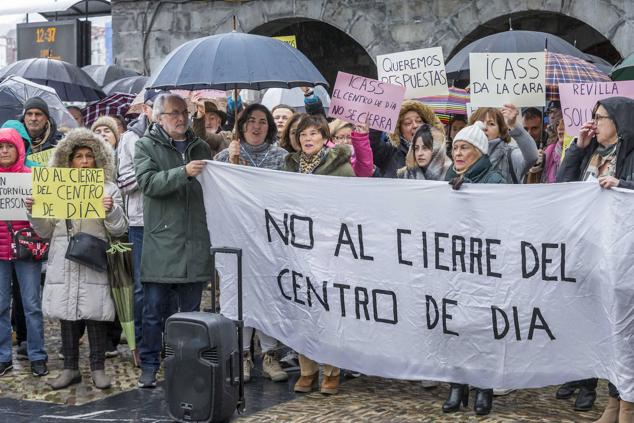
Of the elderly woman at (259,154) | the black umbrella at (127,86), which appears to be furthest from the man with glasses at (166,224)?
the black umbrella at (127,86)

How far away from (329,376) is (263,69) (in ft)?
6.86

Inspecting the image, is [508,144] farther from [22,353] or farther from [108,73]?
[108,73]

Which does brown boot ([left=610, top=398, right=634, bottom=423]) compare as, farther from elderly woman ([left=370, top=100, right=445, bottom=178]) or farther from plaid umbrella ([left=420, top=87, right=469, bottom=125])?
plaid umbrella ([left=420, top=87, right=469, bottom=125])

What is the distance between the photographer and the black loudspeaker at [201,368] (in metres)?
6.28

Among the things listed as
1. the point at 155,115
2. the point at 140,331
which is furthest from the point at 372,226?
the point at 140,331

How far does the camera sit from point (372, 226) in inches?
291

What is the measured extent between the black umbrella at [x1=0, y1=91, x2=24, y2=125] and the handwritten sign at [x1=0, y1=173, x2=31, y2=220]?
109 inches

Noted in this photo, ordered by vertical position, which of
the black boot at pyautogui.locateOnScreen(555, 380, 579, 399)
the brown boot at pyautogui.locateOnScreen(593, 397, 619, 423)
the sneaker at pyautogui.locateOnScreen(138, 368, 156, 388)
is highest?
the brown boot at pyautogui.locateOnScreen(593, 397, 619, 423)

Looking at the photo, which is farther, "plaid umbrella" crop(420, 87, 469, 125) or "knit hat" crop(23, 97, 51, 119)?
"plaid umbrella" crop(420, 87, 469, 125)

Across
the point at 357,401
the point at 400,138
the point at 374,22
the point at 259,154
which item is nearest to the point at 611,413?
the point at 357,401

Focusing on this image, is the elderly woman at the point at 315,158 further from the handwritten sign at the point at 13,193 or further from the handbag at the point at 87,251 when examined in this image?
the handwritten sign at the point at 13,193

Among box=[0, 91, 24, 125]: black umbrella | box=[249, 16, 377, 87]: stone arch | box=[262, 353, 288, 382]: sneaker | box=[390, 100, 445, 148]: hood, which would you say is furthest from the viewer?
box=[249, 16, 377, 87]: stone arch

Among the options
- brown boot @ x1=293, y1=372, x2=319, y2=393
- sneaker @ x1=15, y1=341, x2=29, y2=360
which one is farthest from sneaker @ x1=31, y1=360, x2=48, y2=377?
brown boot @ x1=293, y1=372, x2=319, y2=393

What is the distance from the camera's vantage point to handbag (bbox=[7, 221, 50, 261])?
831 centimetres
